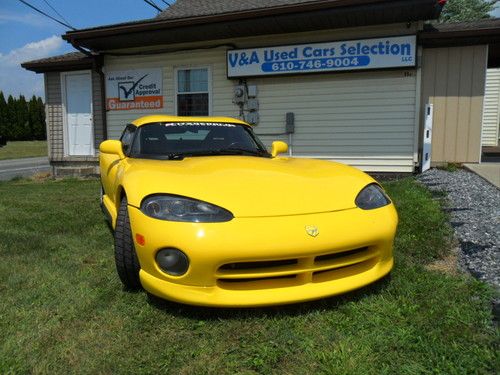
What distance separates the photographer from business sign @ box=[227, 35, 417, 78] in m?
8.53

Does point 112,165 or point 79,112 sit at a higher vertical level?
point 79,112

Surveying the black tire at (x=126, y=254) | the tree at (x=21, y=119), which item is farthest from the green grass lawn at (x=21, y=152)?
Answer: the black tire at (x=126, y=254)

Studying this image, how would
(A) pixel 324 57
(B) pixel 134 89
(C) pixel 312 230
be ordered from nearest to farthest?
(C) pixel 312 230 < (A) pixel 324 57 < (B) pixel 134 89

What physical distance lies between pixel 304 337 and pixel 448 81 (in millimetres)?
7875

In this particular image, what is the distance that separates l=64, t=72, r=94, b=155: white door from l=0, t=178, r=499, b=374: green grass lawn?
8664mm

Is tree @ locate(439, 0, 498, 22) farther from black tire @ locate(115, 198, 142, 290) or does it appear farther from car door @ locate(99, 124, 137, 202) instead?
black tire @ locate(115, 198, 142, 290)

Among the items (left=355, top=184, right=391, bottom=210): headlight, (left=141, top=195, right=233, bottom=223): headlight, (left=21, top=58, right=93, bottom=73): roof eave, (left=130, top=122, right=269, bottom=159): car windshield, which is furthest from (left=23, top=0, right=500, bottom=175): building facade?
(left=141, top=195, right=233, bottom=223): headlight

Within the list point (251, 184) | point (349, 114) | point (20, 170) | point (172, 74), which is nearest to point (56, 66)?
point (172, 74)

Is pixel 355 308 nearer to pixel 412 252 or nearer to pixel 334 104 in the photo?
pixel 412 252

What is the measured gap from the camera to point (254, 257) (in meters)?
2.45

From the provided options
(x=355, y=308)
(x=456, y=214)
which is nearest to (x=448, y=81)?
(x=456, y=214)

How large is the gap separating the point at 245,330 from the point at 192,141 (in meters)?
2.10

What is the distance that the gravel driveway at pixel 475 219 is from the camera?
3393 millimetres

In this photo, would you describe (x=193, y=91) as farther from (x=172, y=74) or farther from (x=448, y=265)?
(x=448, y=265)
